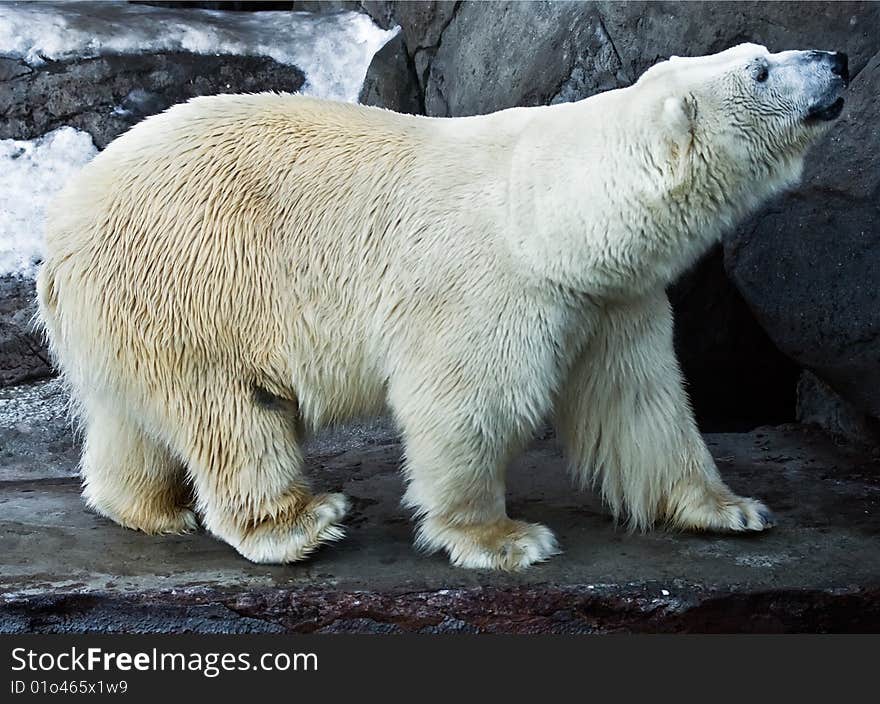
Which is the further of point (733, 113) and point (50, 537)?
point (50, 537)

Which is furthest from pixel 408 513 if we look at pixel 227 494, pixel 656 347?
pixel 656 347

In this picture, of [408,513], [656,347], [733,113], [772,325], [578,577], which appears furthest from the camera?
[772,325]

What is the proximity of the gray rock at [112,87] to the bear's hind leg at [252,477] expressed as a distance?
2366 millimetres

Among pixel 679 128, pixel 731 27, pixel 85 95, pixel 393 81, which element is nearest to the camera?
pixel 679 128

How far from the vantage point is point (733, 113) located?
300cm

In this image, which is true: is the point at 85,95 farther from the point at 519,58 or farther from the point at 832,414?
the point at 832,414

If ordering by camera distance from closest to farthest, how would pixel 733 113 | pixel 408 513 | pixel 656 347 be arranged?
pixel 733 113
pixel 656 347
pixel 408 513

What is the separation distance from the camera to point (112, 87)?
5.33 meters

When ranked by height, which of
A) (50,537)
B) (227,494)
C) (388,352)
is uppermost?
(388,352)

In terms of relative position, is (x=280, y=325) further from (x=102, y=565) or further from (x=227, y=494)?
(x=102, y=565)

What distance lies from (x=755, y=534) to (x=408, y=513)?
1.00m

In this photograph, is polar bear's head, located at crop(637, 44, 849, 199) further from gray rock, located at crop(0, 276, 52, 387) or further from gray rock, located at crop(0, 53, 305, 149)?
gray rock, located at crop(0, 276, 52, 387)

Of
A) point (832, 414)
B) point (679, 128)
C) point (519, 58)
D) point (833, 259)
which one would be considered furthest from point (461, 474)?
point (519, 58)

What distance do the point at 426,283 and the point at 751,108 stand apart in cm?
89
